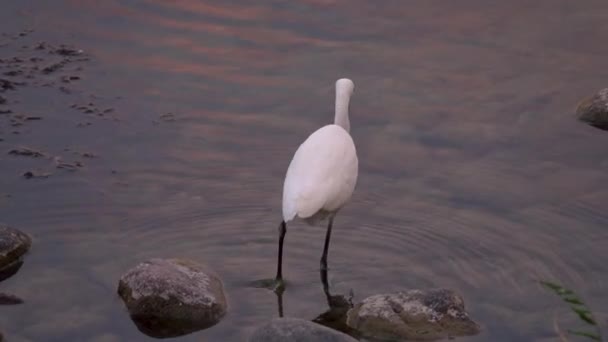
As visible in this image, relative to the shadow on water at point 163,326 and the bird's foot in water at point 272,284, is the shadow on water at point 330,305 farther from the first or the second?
the shadow on water at point 163,326

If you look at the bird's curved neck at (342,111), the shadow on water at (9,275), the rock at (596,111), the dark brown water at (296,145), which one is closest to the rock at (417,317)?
the dark brown water at (296,145)

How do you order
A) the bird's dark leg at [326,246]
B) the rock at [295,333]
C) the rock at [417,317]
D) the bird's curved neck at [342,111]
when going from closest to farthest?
1. the rock at [295,333]
2. the rock at [417,317]
3. the bird's dark leg at [326,246]
4. the bird's curved neck at [342,111]

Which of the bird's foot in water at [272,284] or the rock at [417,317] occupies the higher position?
the rock at [417,317]

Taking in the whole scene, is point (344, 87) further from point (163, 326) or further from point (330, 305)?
point (163, 326)

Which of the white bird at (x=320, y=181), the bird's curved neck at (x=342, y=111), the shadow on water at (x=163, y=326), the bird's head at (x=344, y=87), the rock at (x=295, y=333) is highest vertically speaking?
the bird's head at (x=344, y=87)

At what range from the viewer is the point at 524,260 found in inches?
303

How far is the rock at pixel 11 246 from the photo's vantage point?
7.36 meters

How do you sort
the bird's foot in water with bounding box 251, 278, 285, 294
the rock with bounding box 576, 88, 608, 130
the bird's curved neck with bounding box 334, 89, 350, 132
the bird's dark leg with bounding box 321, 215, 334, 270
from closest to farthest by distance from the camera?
1. the bird's foot in water with bounding box 251, 278, 285, 294
2. the bird's dark leg with bounding box 321, 215, 334, 270
3. the bird's curved neck with bounding box 334, 89, 350, 132
4. the rock with bounding box 576, 88, 608, 130

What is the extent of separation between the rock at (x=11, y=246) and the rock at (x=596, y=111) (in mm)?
5121

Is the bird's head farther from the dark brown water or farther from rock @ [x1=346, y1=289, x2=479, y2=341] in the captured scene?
rock @ [x1=346, y1=289, x2=479, y2=341]

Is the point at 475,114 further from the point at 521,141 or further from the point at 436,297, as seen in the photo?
the point at 436,297

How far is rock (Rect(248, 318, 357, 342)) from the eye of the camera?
588 centimetres

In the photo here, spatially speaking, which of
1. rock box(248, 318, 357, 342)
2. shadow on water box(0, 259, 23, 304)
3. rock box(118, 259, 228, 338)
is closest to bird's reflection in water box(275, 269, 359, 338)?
rock box(118, 259, 228, 338)

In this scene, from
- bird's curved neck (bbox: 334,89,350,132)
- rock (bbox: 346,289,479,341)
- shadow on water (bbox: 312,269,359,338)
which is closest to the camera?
rock (bbox: 346,289,479,341)
